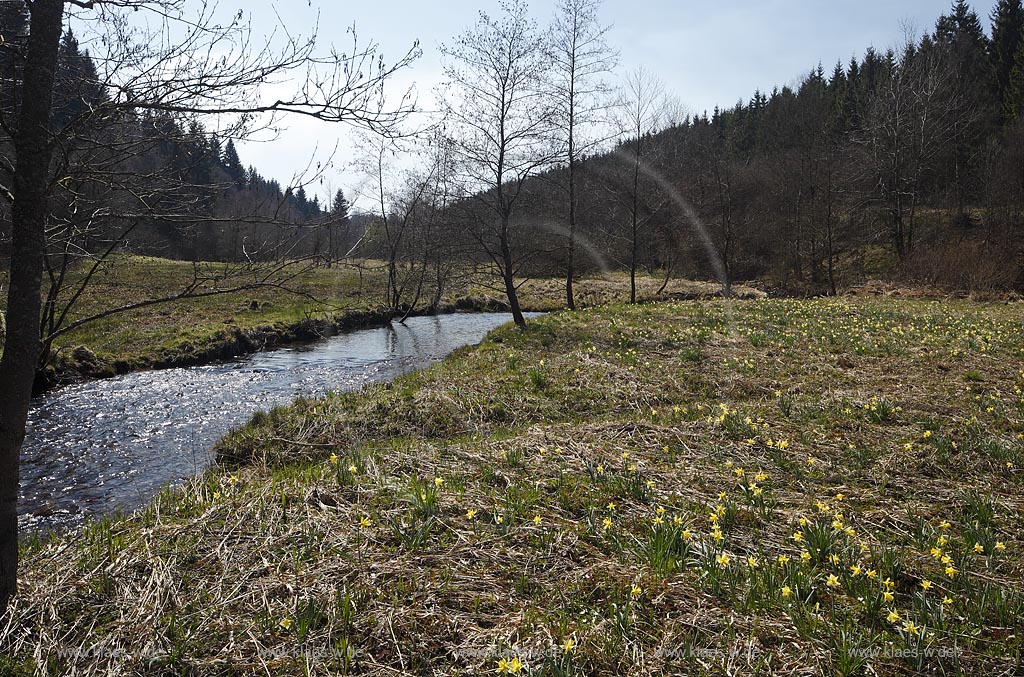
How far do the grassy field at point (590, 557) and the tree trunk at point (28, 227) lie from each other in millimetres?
1228

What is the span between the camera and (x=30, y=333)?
2896mm

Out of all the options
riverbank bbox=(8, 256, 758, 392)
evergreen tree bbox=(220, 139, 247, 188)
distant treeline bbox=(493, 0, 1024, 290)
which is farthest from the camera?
distant treeline bbox=(493, 0, 1024, 290)

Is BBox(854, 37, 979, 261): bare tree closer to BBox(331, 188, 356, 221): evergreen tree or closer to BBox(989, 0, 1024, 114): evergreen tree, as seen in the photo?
BBox(989, 0, 1024, 114): evergreen tree

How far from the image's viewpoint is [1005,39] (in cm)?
4766

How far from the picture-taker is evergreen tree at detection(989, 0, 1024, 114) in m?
46.2

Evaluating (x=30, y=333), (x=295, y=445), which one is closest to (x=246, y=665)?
(x=30, y=333)

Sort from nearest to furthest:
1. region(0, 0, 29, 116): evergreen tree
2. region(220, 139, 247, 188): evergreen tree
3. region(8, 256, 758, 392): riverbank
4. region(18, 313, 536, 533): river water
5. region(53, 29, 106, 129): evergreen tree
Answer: region(0, 0, 29, 116): evergreen tree
region(53, 29, 106, 129): evergreen tree
region(220, 139, 247, 188): evergreen tree
region(18, 313, 536, 533): river water
region(8, 256, 758, 392): riverbank

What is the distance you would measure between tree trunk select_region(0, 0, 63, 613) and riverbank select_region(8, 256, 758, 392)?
1.40 meters

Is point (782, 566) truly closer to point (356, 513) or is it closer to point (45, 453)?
point (356, 513)

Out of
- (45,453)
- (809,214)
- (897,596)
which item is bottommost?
(45,453)

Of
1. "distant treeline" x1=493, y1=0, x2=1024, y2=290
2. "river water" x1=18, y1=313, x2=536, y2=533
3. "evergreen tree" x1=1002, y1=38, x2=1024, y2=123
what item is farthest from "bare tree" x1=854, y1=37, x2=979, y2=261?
"river water" x1=18, y1=313, x2=536, y2=533

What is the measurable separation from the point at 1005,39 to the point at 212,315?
6695cm

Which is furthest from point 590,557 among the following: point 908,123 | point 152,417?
point 908,123

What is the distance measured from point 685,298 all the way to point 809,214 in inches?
448
